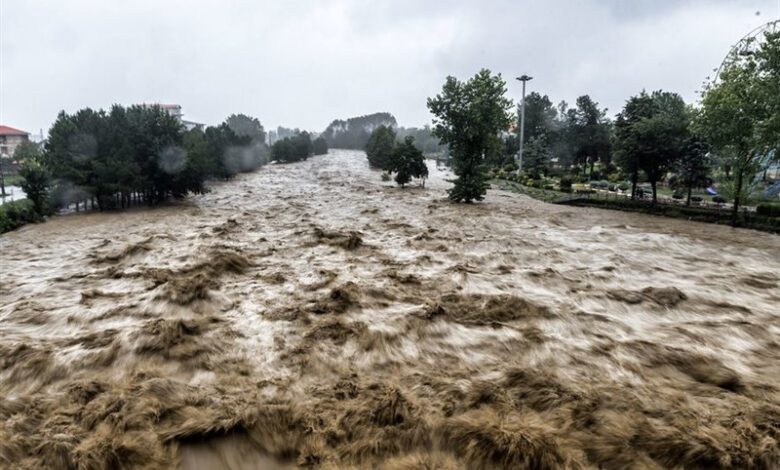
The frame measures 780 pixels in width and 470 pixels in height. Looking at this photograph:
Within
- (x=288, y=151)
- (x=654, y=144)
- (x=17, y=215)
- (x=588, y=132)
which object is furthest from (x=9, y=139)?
(x=654, y=144)

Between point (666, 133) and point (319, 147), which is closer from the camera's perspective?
point (666, 133)

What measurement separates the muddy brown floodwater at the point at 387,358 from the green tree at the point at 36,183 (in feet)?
44.1

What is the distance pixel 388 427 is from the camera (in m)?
6.51

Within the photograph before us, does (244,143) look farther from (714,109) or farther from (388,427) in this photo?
(388,427)

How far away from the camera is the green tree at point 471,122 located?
1459 inches

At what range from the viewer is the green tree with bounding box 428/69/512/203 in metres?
37.1

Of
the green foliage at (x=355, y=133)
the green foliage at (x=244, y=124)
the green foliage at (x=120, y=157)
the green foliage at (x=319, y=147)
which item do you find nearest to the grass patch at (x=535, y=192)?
the green foliage at (x=120, y=157)

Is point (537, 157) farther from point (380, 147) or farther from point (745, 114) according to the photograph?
point (745, 114)

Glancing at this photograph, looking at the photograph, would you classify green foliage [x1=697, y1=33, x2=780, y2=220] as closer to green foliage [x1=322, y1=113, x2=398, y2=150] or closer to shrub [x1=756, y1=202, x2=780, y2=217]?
shrub [x1=756, y1=202, x2=780, y2=217]

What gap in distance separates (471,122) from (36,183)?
3189 cm

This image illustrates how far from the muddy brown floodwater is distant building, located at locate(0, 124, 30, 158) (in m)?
90.1

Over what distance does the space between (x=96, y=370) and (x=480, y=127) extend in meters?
34.3

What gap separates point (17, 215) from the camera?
26.5 metres

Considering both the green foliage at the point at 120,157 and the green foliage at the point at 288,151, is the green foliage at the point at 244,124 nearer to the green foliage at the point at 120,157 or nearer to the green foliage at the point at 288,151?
the green foliage at the point at 288,151
